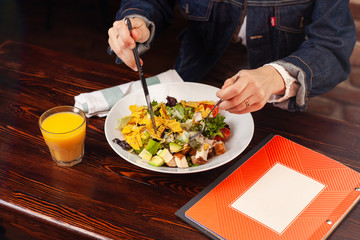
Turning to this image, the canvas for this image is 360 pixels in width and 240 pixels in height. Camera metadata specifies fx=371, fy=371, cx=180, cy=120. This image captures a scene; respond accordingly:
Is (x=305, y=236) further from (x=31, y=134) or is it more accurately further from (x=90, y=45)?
(x=90, y=45)

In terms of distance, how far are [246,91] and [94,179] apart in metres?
0.52

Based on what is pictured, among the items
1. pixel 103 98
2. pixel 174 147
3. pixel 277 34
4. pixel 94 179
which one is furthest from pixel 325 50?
pixel 94 179

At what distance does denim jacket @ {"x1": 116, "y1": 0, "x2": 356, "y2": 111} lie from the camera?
134 cm

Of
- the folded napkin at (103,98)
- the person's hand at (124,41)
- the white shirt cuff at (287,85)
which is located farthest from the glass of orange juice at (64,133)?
the white shirt cuff at (287,85)

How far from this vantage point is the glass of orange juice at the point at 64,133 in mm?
1074

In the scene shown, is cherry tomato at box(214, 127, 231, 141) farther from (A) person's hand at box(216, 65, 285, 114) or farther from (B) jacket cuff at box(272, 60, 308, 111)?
(B) jacket cuff at box(272, 60, 308, 111)

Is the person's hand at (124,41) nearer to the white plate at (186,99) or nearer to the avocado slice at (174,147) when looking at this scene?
the white plate at (186,99)

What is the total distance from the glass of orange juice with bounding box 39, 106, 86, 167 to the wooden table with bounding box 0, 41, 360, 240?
1.4 inches

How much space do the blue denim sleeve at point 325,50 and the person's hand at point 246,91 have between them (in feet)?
0.56

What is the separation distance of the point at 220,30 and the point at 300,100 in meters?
0.66

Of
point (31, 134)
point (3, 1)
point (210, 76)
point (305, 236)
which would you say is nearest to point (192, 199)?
point (305, 236)

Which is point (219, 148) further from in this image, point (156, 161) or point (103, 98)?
point (103, 98)

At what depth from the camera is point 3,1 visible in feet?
13.3

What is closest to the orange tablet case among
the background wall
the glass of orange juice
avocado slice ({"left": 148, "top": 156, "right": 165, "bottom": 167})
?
avocado slice ({"left": 148, "top": 156, "right": 165, "bottom": 167})
